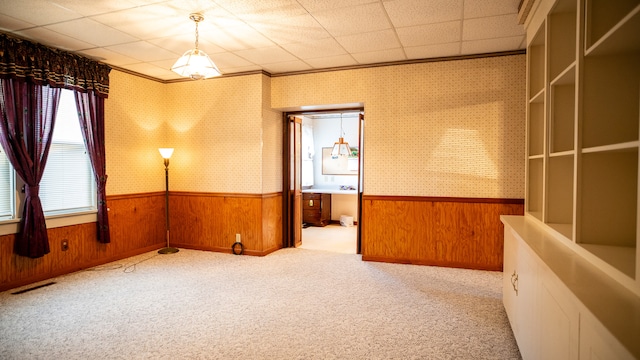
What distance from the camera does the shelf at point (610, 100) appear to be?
1739 millimetres

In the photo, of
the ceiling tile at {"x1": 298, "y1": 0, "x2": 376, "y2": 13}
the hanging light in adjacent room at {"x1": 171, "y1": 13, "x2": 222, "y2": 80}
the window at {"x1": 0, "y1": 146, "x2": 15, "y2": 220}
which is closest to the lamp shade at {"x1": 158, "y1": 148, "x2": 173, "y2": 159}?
the window at {"x1": 0, "y1": 146, "x2": 15, "y2": 220}

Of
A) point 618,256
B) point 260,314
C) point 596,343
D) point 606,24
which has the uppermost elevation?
point 606,24

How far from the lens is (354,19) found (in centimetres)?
345

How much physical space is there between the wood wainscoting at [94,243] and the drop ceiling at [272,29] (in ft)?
6.81

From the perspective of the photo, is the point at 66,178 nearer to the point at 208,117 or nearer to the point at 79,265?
the point at 79,265

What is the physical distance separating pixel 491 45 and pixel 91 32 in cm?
448

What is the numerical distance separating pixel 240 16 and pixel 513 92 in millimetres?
3359

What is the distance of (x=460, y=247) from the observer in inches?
182

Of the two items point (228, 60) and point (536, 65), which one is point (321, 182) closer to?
point (228, 60)

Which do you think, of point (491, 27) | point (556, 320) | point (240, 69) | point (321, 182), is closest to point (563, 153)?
point (556, 320)

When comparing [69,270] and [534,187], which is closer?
[534,187]

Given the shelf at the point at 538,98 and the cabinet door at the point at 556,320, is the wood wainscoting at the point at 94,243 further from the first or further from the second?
the shelf at the point at 538,98

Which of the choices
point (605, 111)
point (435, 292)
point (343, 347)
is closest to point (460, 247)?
point (435, 292)

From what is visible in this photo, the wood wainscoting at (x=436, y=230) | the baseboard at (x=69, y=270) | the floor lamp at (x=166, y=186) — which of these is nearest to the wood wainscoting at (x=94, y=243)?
the baseboard at (x=69, y=270)
